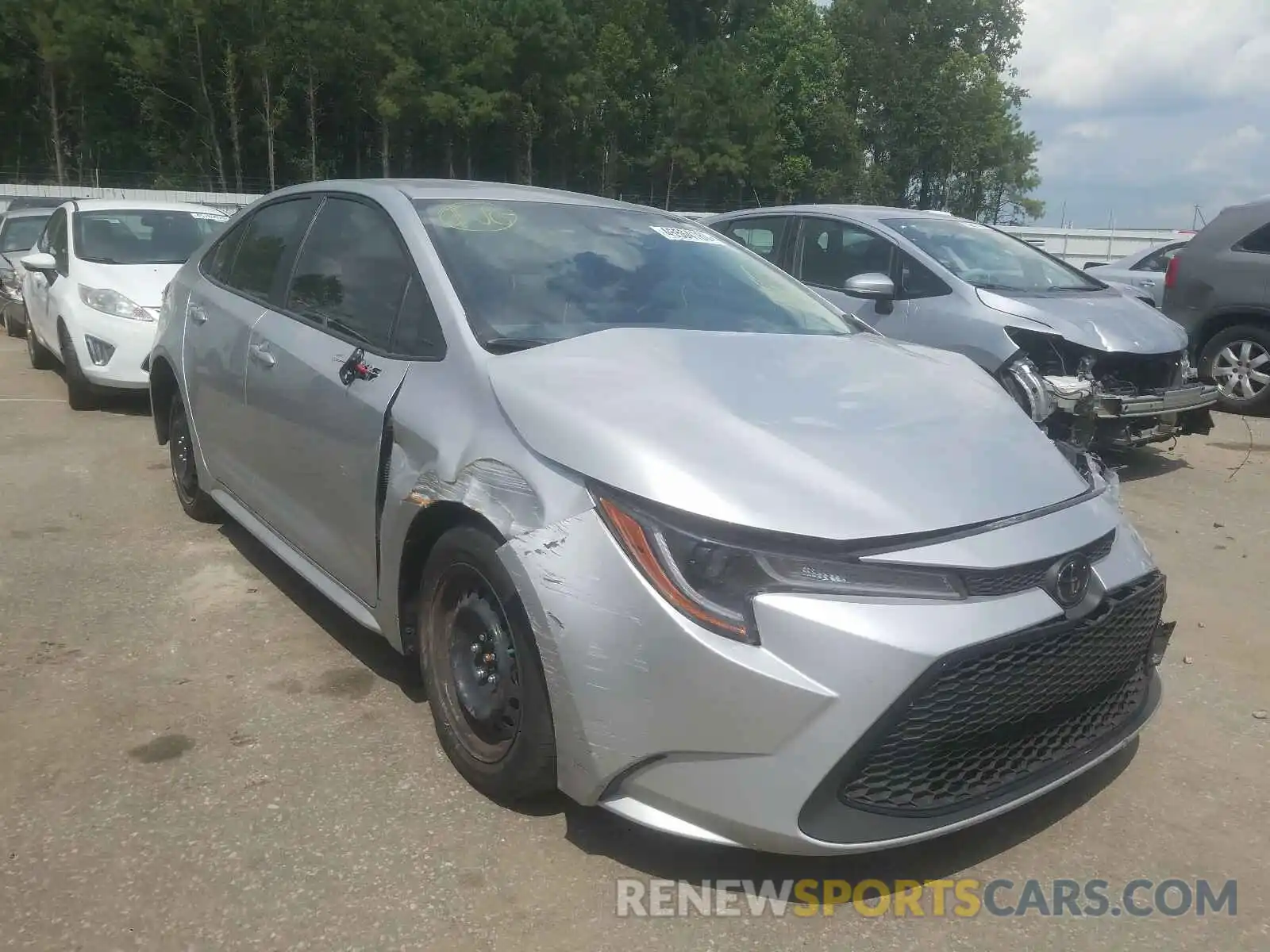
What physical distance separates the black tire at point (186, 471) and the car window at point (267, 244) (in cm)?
78

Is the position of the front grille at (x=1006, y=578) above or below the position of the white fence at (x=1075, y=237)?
below

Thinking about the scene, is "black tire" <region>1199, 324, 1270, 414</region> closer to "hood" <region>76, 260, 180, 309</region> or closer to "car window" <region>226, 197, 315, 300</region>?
"car window" <region>226, 197, 315, 300</region>

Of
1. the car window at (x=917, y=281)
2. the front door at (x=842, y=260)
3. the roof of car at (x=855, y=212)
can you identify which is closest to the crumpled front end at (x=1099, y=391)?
the car window at (x=917, y=281)

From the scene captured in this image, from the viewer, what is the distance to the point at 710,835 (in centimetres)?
234

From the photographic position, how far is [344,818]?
2.82m

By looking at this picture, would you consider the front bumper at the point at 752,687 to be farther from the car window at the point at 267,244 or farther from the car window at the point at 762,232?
the car window at the point at 762,232

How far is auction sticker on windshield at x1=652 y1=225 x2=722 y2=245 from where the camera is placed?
3.96 metres

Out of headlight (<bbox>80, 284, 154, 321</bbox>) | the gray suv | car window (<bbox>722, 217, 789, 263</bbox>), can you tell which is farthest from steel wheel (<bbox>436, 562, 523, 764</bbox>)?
the gray suv

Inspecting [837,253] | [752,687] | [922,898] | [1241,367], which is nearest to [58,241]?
[837,253]

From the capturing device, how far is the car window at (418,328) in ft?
10.3

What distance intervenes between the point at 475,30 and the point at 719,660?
5007 cm

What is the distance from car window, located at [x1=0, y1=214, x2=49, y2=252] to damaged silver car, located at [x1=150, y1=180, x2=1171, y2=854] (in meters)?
12.3

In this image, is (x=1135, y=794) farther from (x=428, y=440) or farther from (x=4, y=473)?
(x=4, y=473)

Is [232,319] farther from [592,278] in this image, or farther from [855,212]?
[855,212]
